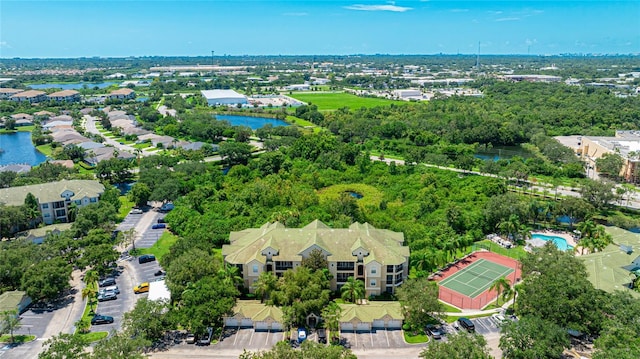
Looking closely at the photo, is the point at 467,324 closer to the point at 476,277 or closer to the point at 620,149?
the point at 476,277

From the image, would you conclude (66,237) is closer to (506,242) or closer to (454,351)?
(454,351)

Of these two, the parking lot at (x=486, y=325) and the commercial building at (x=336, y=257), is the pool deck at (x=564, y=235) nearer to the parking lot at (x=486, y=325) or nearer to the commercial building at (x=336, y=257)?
the parking lot at (x=486, y=325)

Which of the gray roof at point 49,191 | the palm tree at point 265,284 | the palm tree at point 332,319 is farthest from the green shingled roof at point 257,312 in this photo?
the gray roof at point 49,191

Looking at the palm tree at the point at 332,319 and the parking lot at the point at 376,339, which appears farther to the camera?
the parking lot at the point at 376,339

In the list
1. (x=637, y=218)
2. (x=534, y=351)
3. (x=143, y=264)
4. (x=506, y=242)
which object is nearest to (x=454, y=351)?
(x=534, y=351)

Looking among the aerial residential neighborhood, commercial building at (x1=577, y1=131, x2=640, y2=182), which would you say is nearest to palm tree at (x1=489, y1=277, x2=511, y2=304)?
the aerial residential neighborhood

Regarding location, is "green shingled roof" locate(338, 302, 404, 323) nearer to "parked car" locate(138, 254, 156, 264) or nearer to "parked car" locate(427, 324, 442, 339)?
"parked car" locate(427, 324, 442, 339)

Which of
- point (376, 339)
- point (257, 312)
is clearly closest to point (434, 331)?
point (376, 339)
